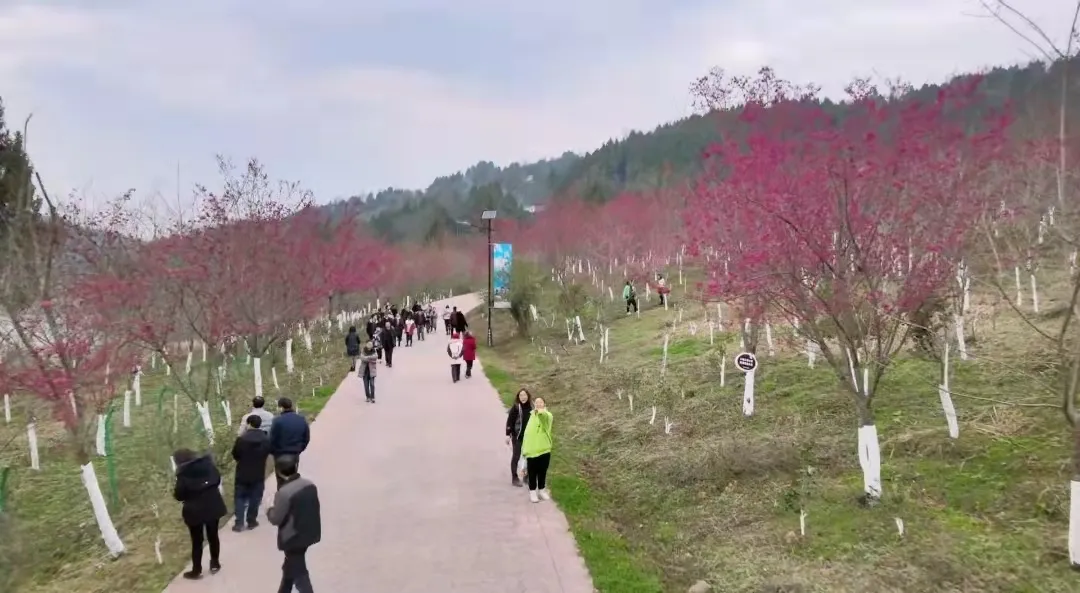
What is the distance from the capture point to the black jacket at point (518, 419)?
899 cm

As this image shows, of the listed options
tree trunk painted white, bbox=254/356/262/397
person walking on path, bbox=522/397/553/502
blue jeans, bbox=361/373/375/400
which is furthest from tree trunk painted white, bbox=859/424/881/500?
tree trunk painted white, bbox=254/356/262/397

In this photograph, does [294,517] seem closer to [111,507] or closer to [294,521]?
[294,521]

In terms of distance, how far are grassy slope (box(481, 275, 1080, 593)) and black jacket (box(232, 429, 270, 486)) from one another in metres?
3.31

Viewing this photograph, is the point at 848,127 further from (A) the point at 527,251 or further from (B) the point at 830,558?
(A) the point at 527,251

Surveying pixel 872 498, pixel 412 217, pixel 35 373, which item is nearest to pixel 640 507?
pixel 872 498

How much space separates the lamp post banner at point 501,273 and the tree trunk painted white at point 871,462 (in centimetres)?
2089

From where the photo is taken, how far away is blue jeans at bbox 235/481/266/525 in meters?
7.62

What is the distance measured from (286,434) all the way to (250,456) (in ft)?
2.90

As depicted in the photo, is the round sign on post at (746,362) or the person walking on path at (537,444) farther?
the round sign on post at (746,362)

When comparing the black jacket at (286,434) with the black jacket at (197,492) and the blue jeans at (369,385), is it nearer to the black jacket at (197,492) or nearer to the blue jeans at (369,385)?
the black jacket at (197,492)

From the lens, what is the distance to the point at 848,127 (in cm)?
774

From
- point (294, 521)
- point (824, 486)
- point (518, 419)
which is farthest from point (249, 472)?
point (824, 486)

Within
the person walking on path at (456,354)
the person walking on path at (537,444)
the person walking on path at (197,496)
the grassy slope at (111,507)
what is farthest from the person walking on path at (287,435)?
the person walking on path at (456,354)

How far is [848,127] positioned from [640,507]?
15.9 feet
